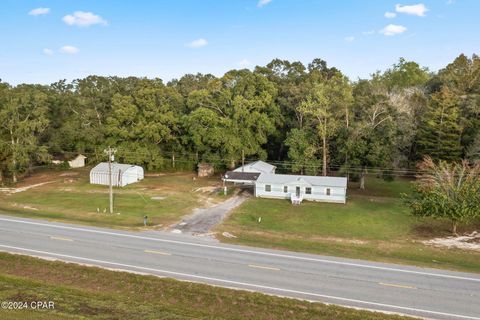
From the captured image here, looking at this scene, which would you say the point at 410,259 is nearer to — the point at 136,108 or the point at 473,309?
the point at 473,309

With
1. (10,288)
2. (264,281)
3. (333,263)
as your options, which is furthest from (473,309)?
(10,288)

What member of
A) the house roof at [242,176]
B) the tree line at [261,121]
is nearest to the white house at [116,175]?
the tree line at [261,121]

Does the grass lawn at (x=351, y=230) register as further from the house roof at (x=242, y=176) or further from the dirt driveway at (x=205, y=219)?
the house roof at (x=242, y=176)

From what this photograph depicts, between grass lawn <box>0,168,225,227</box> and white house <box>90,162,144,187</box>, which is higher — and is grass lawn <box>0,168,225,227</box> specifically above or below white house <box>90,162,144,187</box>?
below

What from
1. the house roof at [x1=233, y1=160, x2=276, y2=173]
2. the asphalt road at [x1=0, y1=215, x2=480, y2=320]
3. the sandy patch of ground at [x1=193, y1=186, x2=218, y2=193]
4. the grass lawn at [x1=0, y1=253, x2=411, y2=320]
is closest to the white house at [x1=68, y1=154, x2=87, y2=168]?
the sandy patch of ground at [x1=193, y1=186, x2=218, y2=193]

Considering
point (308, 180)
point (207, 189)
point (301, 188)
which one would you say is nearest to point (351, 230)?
point (301, 188)

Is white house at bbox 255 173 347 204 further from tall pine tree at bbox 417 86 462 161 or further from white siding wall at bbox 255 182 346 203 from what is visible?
tall pine tree at bbox 417 86 462 161

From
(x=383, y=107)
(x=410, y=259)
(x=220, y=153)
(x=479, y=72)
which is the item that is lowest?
(x=410, y=259)
